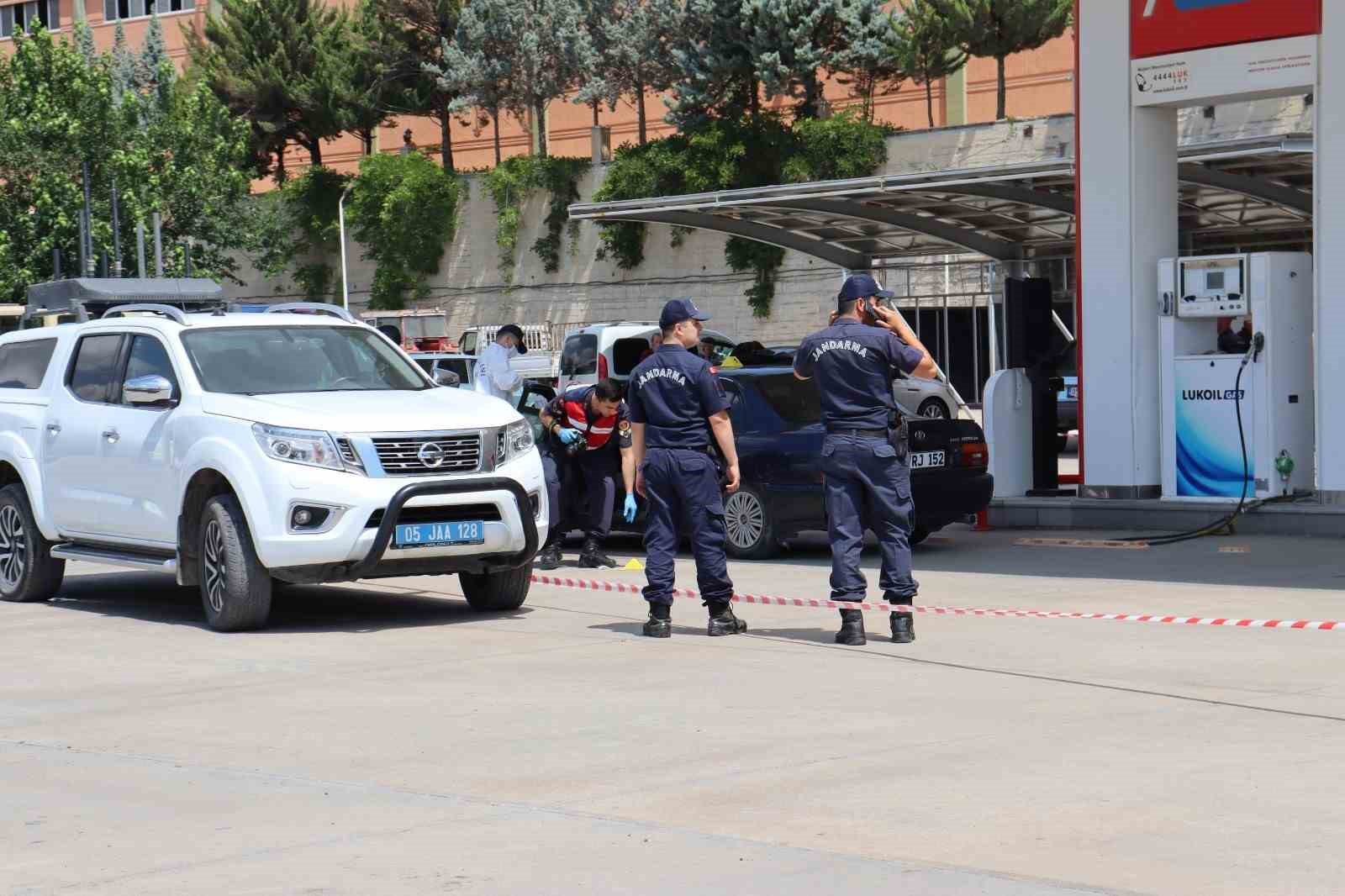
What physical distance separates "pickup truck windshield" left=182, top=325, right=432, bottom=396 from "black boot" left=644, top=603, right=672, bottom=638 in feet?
8.03

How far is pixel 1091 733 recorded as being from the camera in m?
7.54

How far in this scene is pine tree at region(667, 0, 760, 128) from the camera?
49812mm

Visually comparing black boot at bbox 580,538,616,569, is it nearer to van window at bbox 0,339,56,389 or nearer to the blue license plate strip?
the blue license plate strip

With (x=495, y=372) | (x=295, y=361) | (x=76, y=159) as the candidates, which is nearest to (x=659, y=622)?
(x=295, y=361)

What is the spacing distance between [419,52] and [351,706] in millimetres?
53493

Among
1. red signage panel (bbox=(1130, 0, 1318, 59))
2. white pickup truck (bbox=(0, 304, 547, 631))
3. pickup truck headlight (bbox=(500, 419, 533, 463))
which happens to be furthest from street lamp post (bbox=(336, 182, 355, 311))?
pickup truck headlight (bbox=(500, 419, 533, 463))

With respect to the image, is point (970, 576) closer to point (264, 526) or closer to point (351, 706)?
point (264, 526)

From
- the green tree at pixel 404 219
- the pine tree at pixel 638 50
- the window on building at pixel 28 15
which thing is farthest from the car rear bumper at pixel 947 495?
the window on building at pixel 28 15

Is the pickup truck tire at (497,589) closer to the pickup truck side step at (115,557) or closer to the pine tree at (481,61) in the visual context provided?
the pickup truck side step at (115,557)

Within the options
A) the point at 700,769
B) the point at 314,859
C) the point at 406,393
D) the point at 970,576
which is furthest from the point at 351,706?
the point at 970,576

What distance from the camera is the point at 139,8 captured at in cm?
7031

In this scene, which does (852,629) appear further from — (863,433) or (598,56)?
(598,56)

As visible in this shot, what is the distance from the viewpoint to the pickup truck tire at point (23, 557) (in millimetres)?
13055

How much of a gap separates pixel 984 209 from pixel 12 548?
43.7ft
